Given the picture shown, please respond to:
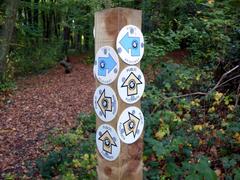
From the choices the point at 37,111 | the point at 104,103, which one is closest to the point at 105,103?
the point at 104,103

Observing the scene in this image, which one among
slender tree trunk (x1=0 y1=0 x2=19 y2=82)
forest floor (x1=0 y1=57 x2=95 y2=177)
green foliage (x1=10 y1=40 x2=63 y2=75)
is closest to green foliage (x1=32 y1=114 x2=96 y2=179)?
forest floor (x1=0 y1=57 x2=95 y2=177)

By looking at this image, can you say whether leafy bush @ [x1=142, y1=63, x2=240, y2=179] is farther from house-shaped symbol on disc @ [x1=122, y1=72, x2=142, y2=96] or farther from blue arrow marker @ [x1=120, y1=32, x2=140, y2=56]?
blue arrow marker @ [x1=120, y1=32, x2=140, y2=56]

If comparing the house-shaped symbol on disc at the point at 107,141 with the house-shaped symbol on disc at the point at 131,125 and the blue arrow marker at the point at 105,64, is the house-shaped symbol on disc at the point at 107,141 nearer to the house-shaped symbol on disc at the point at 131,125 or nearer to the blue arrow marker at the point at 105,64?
the house-shaped symbol on disc at the point at 131,125

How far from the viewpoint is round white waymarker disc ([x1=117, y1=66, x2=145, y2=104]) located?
224 centimetres

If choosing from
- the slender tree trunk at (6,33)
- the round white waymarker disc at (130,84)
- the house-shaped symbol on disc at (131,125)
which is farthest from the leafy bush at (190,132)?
the slender tree trunk at (6,33)

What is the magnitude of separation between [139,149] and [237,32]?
220 inches

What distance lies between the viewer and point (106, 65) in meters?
2.28

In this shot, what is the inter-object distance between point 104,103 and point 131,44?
1.50 ft

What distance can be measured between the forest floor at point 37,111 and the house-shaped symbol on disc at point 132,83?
12.3 ft

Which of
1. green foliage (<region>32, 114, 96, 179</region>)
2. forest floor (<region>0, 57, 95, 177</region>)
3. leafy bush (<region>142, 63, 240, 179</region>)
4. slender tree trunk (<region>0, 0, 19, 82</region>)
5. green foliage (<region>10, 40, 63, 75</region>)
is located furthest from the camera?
green foliage (<region>10, 40, 63, 75</region>)

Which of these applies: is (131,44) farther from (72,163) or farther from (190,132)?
(190,132)

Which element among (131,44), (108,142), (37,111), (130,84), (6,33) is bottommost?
(37,111)

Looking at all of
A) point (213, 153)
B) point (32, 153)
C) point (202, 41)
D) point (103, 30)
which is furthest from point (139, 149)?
point (202, 41)

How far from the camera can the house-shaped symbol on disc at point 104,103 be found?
2.27 meters
